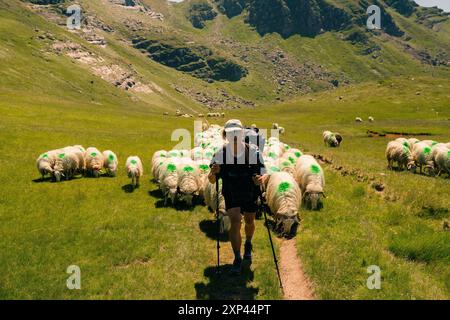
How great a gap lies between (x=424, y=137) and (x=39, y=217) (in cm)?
5317

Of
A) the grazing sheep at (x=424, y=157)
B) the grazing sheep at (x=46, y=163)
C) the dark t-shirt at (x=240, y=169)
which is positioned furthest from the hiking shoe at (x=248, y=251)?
the grazing sheep at (x=424, y=157)

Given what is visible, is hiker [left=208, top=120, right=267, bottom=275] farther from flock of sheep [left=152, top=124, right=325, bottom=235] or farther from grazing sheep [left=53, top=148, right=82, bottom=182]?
grazing sheep [left=53, top=148, right=82, bottom=182]

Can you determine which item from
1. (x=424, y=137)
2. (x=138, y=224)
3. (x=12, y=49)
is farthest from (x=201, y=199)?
(x=12, y=49)

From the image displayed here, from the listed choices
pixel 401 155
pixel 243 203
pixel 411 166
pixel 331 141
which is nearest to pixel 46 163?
pixel 243 203

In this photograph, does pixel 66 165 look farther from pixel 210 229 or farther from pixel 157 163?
pixel 210 229

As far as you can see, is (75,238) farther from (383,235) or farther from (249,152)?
(383,235)

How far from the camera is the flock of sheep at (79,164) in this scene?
79.6 ft

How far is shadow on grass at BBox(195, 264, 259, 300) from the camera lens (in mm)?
10109

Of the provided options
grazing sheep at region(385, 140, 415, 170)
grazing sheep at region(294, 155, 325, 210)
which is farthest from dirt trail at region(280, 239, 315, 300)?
grazing sheep at region(385, 140, 415, 170)

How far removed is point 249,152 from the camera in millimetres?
11234

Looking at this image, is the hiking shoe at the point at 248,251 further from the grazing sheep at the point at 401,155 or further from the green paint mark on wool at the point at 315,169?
the grazing sheep at the point at 401,155

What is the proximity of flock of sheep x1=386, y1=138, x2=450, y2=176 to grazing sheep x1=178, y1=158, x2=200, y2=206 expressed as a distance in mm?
19114

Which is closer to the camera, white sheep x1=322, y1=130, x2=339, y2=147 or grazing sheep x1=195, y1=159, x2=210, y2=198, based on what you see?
grazing sheep x1=195, y1=159, x2=210, y2=198
